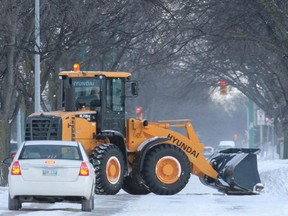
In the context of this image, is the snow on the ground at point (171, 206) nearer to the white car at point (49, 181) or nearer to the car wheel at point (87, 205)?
the car wheel at point (87, 205)

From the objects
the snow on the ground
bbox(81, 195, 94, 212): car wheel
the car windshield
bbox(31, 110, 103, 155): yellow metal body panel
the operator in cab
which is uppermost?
the operator in cab

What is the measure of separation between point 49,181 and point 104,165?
20.1 feet

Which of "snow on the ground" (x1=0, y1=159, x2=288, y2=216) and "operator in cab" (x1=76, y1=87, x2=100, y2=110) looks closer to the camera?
"snow on the ground" (x1=0, y1=159, x2=288, y2=216)

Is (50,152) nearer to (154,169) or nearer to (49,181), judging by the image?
(49,181)

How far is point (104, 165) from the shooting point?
2673 centimetres

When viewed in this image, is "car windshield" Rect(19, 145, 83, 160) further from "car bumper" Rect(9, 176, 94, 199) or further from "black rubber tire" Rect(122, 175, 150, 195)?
"black rubber tire" Rect(122, 175, 150, 195)

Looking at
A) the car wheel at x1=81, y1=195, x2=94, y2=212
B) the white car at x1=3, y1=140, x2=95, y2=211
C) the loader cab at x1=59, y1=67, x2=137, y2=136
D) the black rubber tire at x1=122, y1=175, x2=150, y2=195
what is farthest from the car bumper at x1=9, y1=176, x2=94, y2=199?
the black rubber tire at x1=122, y1=175, x2=150, y2=195

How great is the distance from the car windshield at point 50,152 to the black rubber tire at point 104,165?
5048mm

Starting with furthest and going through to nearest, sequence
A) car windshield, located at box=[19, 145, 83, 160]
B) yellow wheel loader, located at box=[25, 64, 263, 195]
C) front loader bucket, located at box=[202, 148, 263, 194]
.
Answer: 1. front loader bucket, located at box=[202, 148, 263, 194]
2. yellow wheel loader, located at box=[25, 64, 263, 195]
3. car windshield, located at box=[19, 145, 83, 160]

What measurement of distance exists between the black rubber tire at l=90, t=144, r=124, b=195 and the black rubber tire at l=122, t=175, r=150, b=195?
221 centimetres

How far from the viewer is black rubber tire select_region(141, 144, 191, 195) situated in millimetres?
28281

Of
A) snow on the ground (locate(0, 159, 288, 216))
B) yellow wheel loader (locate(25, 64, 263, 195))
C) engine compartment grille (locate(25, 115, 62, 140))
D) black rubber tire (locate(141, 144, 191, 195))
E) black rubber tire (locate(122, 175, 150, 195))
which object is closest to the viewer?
snow on the ground (locate(0, 159, 288, 216))

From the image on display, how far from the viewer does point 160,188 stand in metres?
28.3

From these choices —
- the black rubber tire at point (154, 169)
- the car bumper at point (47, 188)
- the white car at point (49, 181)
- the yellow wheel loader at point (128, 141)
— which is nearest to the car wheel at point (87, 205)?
the white car at point (49, 181)
